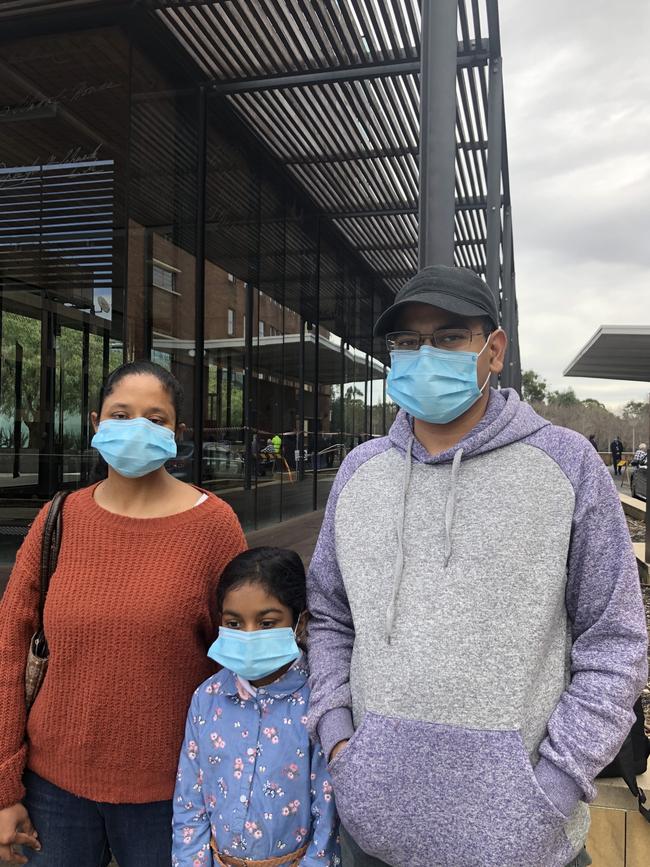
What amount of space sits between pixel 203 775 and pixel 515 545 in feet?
3.23

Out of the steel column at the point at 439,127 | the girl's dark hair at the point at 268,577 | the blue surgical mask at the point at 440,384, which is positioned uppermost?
the steel column at the point at 439,127

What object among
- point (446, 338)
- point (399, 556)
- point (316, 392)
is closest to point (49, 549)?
point (399, 556)

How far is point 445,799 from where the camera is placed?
1.42 meters

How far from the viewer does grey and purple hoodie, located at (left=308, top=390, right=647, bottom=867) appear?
139cm

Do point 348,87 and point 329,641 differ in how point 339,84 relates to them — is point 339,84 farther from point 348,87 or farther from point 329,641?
point 329,641

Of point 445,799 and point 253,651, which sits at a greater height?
point 253,651

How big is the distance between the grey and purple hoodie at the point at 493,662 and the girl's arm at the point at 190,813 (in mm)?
374

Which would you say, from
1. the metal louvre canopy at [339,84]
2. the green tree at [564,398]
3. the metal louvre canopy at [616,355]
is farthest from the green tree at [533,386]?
the metal louvre canopy at [339,84]

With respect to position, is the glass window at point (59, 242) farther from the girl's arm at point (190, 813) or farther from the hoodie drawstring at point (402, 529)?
the hoodie drawstring at point (402, 529)

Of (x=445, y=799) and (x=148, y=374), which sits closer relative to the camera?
(x=445, y=799)

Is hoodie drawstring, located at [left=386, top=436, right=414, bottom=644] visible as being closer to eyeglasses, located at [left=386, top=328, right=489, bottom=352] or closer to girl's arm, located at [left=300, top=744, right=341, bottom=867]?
eyeglasses, located at [left=386, top=328, right=489, bottom=352]

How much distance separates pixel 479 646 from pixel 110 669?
95 centimetres

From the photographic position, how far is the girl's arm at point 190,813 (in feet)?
5.64

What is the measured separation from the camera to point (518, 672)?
143cm
